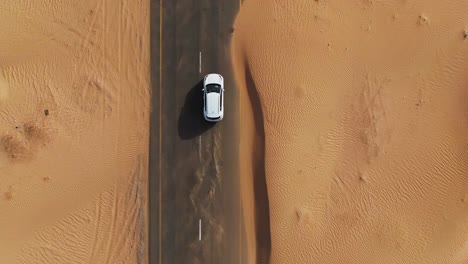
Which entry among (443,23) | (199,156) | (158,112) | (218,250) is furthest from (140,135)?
(443,23)

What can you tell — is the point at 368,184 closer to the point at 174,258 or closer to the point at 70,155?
the point at 174,258

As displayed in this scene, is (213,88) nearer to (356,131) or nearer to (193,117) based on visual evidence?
(193,117)

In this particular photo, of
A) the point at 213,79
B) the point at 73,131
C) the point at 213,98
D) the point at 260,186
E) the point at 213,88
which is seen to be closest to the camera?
the point at 213,98

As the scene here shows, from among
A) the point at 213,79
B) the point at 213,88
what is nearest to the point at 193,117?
the point at 213,88

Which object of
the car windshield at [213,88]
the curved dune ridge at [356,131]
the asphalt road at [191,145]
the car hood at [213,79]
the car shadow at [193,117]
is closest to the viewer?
the curved dune ridge at [356,131]

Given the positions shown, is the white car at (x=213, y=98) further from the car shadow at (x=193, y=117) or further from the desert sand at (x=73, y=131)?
the desert sand at (x=73, y=131)

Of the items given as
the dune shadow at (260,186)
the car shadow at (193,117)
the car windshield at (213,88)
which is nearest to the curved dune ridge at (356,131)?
the dune shadow at (260,186)
